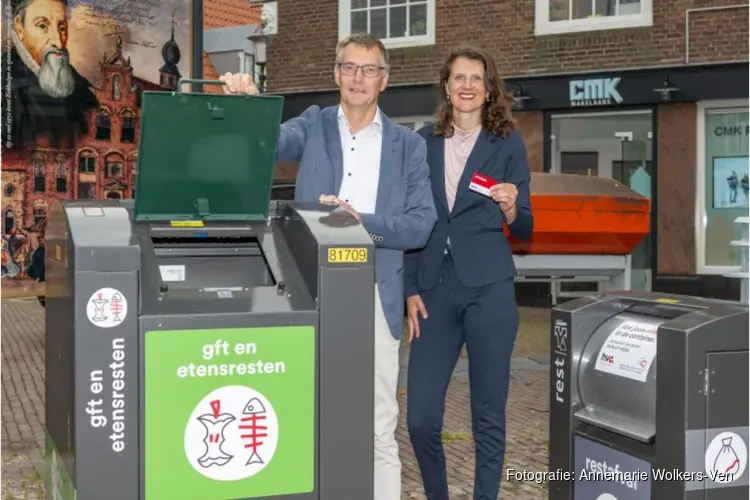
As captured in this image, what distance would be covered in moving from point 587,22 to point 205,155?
11.0 meters

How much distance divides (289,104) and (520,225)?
12.0 meters

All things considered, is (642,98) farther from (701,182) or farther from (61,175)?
(61,175)

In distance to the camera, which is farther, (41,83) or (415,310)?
(41,83)

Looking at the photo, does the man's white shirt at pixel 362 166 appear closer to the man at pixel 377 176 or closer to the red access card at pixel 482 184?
the man at pixel 377 176

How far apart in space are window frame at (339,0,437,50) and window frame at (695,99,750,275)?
13.1 feet

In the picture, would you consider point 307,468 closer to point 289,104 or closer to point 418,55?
point 418,55

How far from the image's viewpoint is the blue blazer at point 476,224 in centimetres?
369

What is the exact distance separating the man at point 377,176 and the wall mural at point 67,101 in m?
8.49

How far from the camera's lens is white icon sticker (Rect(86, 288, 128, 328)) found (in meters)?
2.65

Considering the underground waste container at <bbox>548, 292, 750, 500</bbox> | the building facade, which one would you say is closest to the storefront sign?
the building facade

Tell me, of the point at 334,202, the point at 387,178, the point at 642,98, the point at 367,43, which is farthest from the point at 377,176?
the point at 642,98

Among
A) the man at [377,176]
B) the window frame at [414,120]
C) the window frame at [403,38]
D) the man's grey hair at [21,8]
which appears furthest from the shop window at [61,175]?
the man at [377,176]

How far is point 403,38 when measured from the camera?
14.4 meters

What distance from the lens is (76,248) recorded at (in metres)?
2.64
